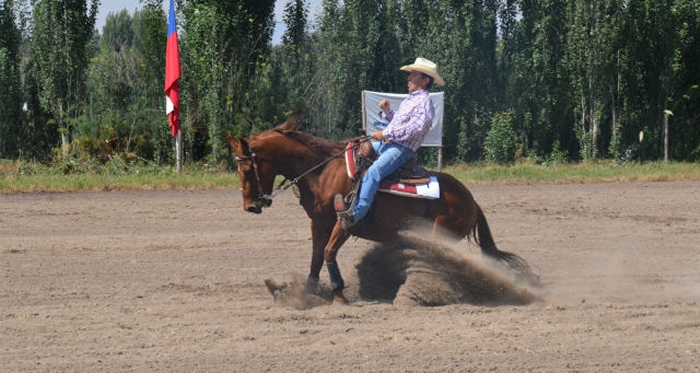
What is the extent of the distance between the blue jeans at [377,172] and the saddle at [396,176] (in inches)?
3.9

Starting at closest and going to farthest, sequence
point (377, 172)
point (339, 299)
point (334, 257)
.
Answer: point (377, 172) → point (334, 257) → point (339, 299)

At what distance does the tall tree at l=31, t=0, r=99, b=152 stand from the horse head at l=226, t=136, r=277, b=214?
17820 mm

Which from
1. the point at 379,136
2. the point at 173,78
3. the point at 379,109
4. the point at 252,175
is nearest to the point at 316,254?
the point at 252,175

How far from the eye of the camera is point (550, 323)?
312 inches

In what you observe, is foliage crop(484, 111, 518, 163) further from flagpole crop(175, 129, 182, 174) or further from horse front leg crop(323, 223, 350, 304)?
horse front leg crop(323, 223, 350, 304)

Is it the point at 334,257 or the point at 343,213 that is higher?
the point at 343,213

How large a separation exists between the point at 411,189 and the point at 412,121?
653 mm

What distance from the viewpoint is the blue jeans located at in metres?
8.55

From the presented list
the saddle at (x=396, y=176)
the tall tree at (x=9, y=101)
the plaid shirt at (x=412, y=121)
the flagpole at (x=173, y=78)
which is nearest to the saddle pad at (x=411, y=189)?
the saddle at (x=396, y=176)

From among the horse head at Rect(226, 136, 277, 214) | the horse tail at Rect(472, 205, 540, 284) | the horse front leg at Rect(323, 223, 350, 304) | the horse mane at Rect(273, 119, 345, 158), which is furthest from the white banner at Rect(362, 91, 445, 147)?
the horse head at Rect(226, 136, 277, 214)

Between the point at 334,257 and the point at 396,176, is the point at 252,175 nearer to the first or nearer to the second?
the point at 334,257

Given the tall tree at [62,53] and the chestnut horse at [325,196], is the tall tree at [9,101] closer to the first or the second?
the tall tree at [62,53]

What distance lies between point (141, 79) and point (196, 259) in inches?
693

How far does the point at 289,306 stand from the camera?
28.3 ft
